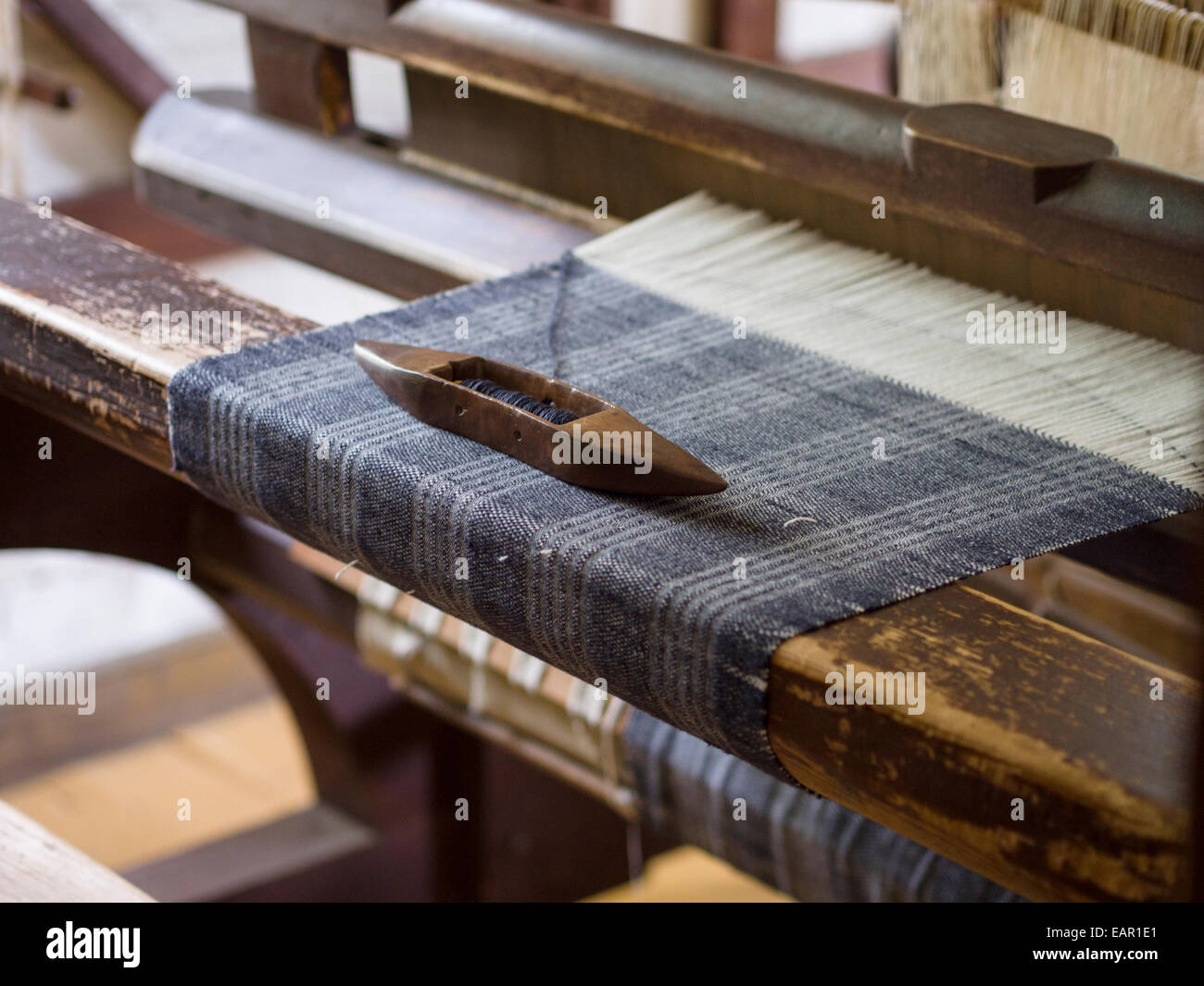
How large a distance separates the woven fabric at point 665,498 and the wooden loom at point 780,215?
3cm

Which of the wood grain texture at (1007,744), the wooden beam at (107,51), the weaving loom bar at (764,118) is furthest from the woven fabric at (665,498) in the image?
the wooden beam at (107,51)

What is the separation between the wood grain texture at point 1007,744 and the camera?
1.58 feet

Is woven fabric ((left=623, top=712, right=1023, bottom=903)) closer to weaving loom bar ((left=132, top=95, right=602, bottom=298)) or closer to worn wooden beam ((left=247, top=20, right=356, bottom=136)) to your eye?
weaving loom bar ((left=132, top=95, right=602, bottom=298))

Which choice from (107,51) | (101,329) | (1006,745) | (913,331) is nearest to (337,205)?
(101,329)

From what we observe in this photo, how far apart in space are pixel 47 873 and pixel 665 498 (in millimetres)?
413

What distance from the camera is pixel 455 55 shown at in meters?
1.07

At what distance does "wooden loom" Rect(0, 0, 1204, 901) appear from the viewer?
0.51 m

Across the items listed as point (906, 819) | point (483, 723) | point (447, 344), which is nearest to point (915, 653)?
point (906, 819)

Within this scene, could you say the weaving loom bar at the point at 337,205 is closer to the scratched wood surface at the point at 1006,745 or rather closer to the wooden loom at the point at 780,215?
the wooden loom at the point at 780,215

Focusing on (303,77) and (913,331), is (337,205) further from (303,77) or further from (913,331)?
(913,331)

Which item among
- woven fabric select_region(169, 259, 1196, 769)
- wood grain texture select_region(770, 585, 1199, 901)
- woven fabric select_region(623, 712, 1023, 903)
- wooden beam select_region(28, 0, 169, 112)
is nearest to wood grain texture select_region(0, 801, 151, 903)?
woven fabric select_region(169, 259, 1196, 769)

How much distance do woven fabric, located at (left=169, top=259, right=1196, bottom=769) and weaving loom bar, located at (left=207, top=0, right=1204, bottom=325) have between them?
130 mm

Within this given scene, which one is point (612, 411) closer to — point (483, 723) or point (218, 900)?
point (483, 723)

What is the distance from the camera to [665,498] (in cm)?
65
